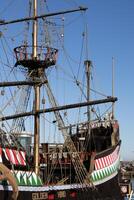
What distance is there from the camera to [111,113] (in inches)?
1891

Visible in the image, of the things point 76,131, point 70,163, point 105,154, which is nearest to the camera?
point 70,163

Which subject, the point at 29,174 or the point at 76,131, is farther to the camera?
the point at 76,131

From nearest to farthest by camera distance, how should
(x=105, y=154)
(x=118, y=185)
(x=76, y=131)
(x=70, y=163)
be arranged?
1. (x=70, y=163)
2. (x=105, y=154)
3. (x=118, y=185)
4. (x=76, y=131)

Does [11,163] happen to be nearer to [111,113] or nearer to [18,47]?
[18,47]

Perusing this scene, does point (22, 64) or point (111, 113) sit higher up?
point (22, 64)

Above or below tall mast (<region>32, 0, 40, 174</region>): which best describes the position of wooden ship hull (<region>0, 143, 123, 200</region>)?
below

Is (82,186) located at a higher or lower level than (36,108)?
lower

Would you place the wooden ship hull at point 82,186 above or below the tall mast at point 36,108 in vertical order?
below

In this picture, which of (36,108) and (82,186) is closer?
(82,186)

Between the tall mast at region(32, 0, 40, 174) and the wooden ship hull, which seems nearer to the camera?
→ the wooden ship hull

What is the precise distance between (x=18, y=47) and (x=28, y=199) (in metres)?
12.0

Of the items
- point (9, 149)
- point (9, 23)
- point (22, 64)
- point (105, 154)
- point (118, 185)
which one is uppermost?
point (9, 23)

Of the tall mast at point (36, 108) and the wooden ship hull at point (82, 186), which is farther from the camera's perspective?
the tall mast at point (36, 108)

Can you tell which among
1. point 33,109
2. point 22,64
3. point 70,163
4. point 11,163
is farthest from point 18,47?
point 11,163
